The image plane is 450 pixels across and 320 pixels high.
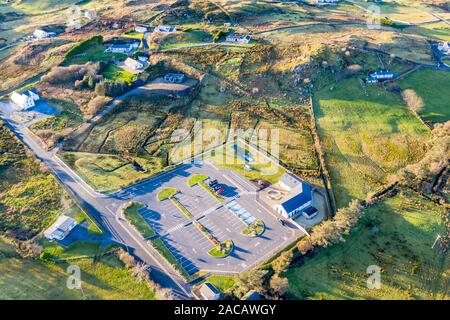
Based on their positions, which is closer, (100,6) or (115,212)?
(115,212)

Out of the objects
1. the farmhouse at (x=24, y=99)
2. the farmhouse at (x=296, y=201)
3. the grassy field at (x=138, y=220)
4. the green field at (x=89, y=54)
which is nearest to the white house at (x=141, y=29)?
the green field at (x=89, y=54)

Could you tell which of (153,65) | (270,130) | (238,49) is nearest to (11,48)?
(153,65)

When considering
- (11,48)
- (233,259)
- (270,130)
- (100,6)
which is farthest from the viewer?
(100,6)

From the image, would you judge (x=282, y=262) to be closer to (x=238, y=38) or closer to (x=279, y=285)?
(x=279, y=285)

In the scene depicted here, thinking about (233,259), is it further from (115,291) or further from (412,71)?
(412,71)

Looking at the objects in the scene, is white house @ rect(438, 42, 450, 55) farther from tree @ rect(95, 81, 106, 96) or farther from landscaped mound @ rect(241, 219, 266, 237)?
tree @ rect(95, 81, 106, 96)

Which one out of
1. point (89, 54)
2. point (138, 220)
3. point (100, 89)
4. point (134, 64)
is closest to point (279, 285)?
point (138, 220)
